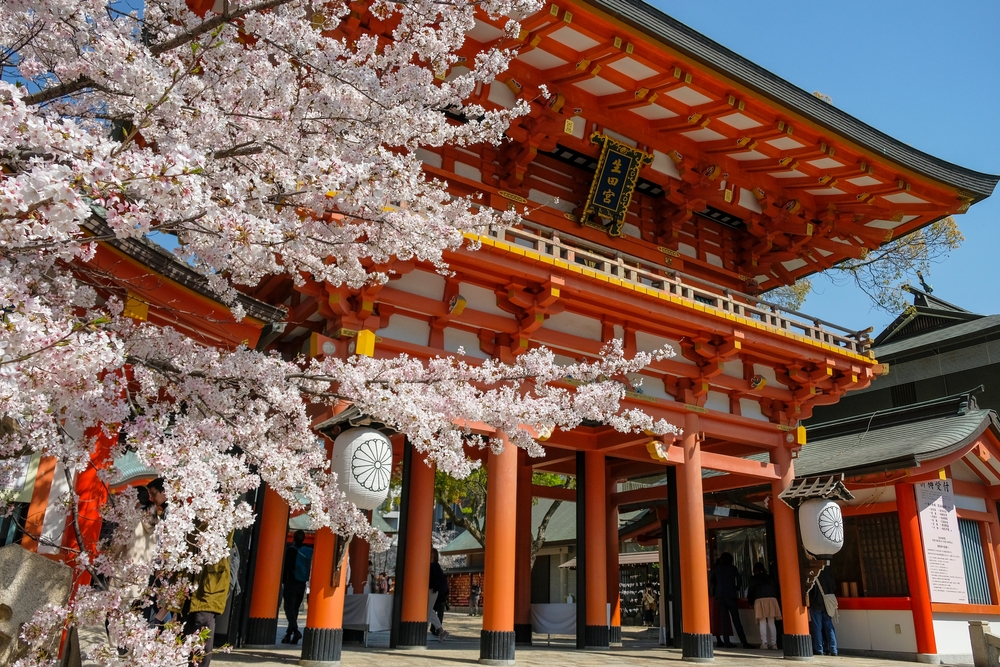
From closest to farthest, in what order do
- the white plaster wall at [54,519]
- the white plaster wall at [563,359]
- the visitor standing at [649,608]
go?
1. the white plaster wall at [54,519]
2. the white plaster wall at [563,359]
3. the visitor standing at [649,608]

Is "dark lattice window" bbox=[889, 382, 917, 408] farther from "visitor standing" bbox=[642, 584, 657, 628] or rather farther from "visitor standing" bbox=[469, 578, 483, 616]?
"visitor standing" bbox=[469, 578, 483, 616]

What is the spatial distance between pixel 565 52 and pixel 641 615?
70.2ft

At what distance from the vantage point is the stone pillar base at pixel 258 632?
9305mm

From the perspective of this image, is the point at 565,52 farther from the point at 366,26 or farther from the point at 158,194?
the point at 158,194

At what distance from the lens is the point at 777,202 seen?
1254 centimetres

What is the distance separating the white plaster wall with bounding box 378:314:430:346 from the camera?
8.79 metres

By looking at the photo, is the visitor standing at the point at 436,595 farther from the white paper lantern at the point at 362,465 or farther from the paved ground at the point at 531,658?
the white paper lantern at the point at 362,465

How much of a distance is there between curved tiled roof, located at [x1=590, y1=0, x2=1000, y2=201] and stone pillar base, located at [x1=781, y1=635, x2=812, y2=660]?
769 centimetres

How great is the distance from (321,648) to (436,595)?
17.8 ft

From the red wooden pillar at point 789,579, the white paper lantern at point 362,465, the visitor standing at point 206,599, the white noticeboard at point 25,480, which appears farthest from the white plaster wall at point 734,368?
the white noticeboard at point 25,480

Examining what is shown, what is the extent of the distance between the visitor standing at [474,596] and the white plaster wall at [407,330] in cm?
2476

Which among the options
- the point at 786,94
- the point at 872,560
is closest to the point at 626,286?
the point at 786,94

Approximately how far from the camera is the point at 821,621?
40.5 feet

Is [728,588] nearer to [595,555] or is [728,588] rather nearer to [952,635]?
[595,555]
